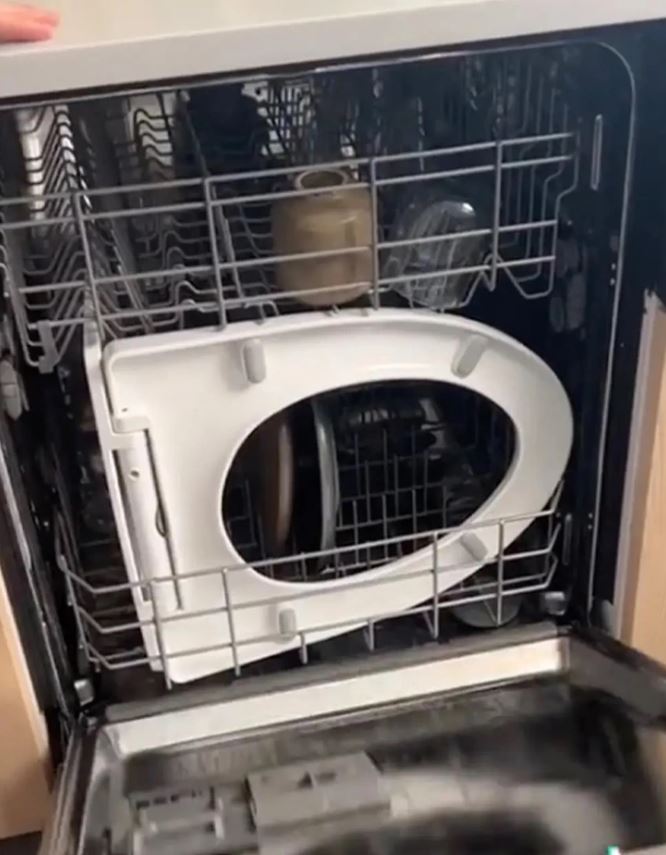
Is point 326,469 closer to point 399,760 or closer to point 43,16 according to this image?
point 399,760

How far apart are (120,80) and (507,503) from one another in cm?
54

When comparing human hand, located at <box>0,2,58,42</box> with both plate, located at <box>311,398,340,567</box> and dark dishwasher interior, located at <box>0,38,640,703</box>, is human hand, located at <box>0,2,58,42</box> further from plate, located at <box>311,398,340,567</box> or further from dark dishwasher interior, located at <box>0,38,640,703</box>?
plate, located at <box>311,398,340,567</box>

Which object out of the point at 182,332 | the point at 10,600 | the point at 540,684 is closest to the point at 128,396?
the point at 182,332

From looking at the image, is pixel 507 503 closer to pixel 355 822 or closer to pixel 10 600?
pixel 355 822

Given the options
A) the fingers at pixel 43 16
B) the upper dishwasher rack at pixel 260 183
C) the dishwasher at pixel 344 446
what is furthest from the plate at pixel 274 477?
the fingers at pixel 43 16

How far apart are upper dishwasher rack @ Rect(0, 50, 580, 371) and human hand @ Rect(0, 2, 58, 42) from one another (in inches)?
4.7

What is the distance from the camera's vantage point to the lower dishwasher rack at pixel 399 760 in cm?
97

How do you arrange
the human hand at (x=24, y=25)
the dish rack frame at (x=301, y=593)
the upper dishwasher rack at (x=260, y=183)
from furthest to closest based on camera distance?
1. the dish rack frame at (x=301, y=593)
2. the upper dishwasher rack at (x=260, y=183)
3. the human hand at (x=24, y=25)

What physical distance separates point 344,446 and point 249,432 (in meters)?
0.23

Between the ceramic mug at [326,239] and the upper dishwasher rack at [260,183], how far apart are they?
1cm

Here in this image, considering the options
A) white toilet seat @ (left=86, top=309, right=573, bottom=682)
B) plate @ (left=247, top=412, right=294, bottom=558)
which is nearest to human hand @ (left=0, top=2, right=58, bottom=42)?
white toilet seat @ (left=86, top=309, right=573, bottom=682)

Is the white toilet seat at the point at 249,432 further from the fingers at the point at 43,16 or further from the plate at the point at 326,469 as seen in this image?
the fingers at the point at 43,16

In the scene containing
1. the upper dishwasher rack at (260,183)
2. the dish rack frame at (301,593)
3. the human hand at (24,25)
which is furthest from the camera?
the dish rack frame at (301,593)

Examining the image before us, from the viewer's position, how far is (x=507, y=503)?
1.10 metres
